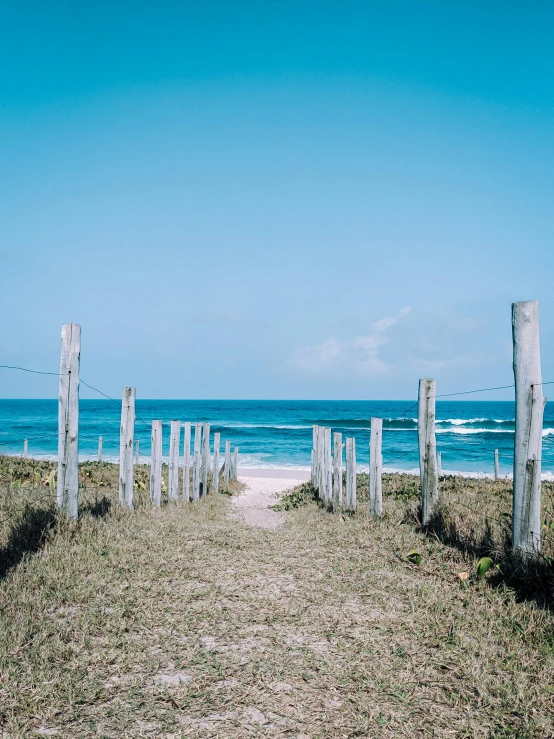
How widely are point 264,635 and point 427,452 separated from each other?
14.6ft

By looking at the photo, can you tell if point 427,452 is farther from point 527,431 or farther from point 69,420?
point 69,420

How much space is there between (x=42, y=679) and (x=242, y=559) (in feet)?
10.7

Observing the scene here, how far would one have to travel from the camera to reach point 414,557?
6512 millimetres

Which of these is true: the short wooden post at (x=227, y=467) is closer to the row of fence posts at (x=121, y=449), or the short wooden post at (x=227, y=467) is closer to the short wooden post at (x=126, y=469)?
the row of fence posts at (x=121, y=449)

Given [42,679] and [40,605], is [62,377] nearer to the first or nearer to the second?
[40,605]

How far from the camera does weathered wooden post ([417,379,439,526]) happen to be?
7.97 metres

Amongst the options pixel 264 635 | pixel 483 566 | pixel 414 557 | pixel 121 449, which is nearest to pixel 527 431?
pixel 483 566

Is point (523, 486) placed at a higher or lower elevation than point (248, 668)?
higher

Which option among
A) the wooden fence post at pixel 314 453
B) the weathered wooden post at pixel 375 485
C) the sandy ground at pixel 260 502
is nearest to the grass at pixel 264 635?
the weathered wooden post at pixel 375 485

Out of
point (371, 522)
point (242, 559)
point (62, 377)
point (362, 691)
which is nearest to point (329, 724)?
point (362, 691)

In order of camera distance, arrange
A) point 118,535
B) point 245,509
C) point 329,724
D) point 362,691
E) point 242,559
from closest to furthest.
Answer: point 329,724 → point 362,691 → point 242,559 → point 118,535 → point 245,509

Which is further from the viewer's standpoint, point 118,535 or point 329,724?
point 118,535

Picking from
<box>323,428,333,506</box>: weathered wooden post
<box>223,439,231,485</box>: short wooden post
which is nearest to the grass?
<box>323,428,333,506</box>: weathered wooden post

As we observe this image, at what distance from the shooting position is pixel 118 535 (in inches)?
283
